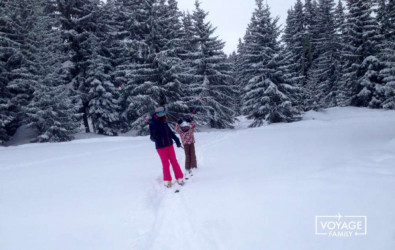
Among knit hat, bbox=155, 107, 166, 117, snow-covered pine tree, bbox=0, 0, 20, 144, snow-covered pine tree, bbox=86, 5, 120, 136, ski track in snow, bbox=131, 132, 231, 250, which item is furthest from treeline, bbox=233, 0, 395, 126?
snow-covered pine tree, bbox=0, 0, 20, 144

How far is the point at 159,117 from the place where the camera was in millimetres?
6477

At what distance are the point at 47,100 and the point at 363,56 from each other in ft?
101

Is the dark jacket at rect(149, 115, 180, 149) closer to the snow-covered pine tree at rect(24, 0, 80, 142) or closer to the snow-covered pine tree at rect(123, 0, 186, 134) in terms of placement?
the snow-covered pine tree at rect(123, 0, 186, 134)

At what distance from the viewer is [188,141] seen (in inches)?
305

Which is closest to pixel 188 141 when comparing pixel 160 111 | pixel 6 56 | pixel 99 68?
pixel 160 111

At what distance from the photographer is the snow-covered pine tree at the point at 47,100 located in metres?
18.7

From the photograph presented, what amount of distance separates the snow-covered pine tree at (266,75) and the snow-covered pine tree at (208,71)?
9.07ft

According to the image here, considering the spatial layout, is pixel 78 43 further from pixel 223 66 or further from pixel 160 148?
pixel 160 148

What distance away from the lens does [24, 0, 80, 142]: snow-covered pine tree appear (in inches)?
735

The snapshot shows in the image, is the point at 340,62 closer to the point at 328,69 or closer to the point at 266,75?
the point at 328,69

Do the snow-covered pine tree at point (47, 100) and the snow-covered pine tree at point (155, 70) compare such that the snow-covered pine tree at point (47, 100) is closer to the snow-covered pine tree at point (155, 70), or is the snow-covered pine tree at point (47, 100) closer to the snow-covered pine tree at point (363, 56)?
the snow-covered pine tree at point (155, 70)

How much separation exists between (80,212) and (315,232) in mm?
3999

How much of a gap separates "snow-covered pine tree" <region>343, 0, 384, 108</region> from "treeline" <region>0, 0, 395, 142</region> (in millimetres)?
97

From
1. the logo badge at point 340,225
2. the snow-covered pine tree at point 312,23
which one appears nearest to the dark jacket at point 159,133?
the logo badge at point 340,225
